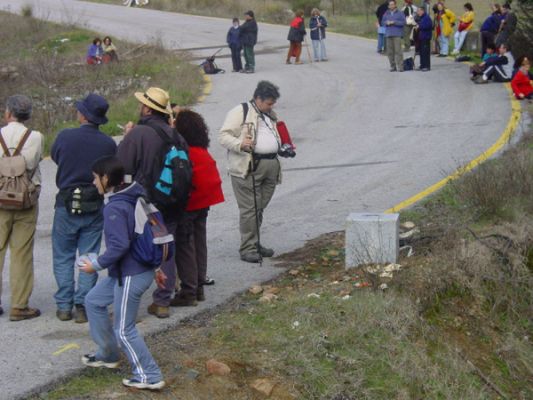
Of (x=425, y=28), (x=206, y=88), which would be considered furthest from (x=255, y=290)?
(x=425, y=28)

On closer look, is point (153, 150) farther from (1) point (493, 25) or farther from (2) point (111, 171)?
(1) point (493, 25)

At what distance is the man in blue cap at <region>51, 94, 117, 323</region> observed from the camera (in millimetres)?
7758

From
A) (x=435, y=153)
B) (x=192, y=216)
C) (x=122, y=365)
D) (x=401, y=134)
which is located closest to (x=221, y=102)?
(x=401, y=134)

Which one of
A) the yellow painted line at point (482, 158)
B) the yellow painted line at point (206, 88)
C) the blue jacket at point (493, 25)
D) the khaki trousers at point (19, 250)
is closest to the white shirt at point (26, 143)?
the khaki trousers at point (19, 250)

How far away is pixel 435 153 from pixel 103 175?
10.9 m

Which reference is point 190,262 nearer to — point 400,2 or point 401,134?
point 401,134

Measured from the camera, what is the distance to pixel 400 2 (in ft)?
154

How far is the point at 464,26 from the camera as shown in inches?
1144

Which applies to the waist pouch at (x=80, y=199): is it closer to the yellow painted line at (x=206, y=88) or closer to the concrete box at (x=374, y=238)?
the concrete box at (x=374, y=238)

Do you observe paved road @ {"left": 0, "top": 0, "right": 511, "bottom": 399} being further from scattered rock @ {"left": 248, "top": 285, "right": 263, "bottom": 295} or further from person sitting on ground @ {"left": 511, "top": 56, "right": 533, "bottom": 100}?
person sitting on ground @ {"left": 511, "top": 56, "right": 533, "bottom": 100}

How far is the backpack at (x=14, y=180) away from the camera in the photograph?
7781 millimetres

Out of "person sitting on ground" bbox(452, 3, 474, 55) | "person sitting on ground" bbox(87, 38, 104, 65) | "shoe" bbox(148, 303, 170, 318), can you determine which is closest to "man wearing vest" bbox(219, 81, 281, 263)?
"shoe" bbox(148, 303, 170, 318)

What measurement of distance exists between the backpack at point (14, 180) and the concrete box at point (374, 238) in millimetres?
3073

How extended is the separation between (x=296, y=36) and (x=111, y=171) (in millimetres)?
23611
